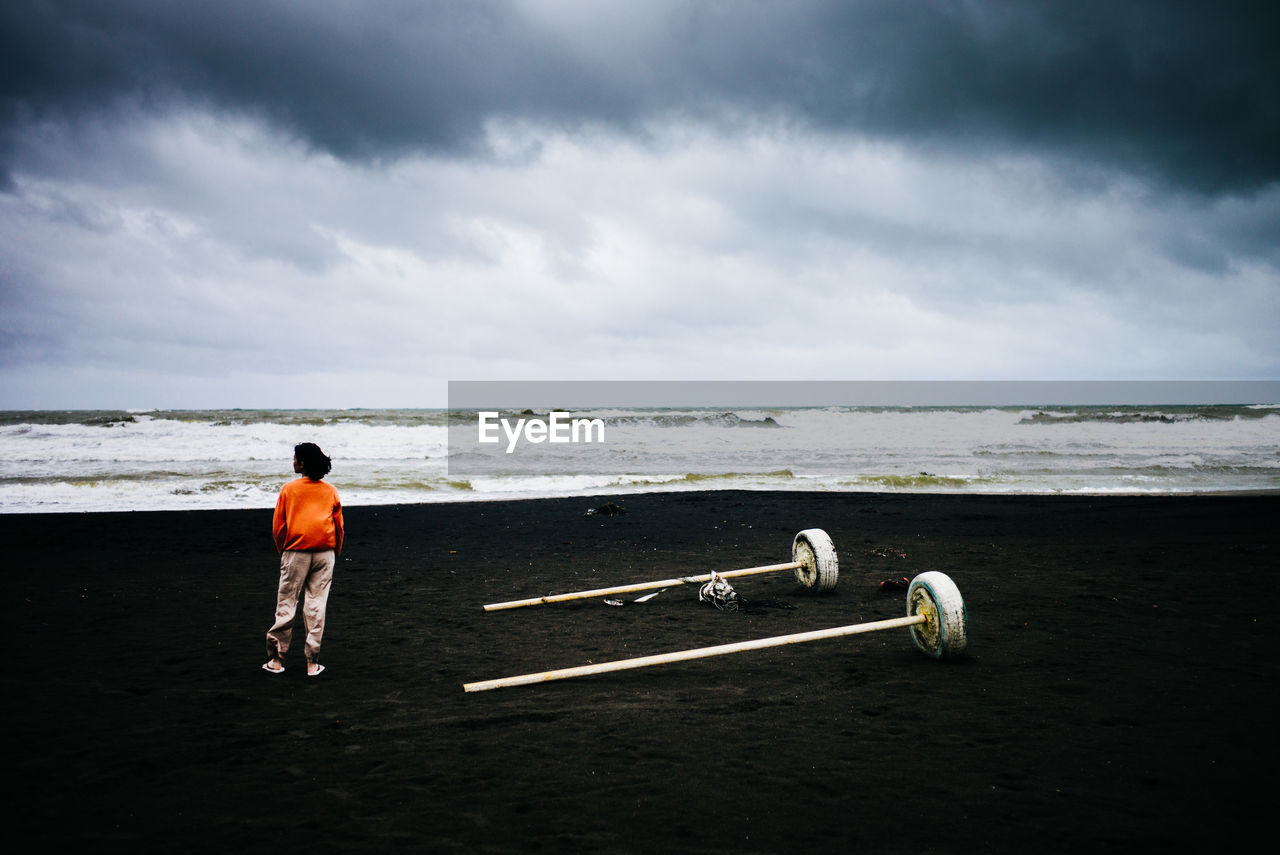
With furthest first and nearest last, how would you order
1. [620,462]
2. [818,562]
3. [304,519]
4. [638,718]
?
[620,462], [818,562], [304,519], [638,718]

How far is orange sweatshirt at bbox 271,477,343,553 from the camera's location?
17.2 ft

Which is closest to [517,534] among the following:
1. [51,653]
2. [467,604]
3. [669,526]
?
[669,526]

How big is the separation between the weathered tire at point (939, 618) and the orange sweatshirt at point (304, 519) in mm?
4500

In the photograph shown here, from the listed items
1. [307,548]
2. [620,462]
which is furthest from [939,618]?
[620,462]

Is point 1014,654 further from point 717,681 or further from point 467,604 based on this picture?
point 467,604

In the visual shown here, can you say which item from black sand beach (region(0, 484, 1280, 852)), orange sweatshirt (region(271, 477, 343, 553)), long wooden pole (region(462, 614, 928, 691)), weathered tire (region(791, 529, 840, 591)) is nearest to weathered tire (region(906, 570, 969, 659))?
black sand beach (region(0, 484, 1280, 852))

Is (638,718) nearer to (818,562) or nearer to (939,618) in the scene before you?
(939,618)

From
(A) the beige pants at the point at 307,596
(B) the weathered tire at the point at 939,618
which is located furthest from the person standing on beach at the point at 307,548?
(B) the weathered tire at the point at 939,618

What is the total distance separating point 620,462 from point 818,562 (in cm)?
2061

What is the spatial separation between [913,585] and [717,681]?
188cm

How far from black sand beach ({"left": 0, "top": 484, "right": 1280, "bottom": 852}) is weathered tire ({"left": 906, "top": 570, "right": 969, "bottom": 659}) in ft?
0.45

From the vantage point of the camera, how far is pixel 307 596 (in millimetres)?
5523

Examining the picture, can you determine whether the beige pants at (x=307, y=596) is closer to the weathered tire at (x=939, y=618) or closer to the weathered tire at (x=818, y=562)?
the weathered tire at (x=939, y=618)

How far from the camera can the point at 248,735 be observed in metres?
4.32
